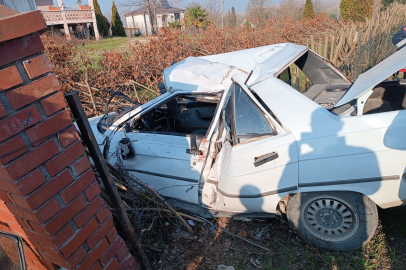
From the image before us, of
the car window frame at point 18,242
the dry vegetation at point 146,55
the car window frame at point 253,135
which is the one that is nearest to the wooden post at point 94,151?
the car window frame at point 18,242

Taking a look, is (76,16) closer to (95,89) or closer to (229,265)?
(95,89)

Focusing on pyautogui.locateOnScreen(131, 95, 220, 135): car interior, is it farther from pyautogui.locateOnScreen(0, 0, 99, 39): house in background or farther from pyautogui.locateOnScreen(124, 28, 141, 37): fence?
pyautogui.locateOnScreen(124, 28, 141, 37): fence

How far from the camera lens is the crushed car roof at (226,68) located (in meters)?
3.20

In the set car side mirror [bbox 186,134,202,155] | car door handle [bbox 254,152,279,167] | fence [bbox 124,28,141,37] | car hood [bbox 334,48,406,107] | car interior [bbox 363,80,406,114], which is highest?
car hood [bbox 334,48,406,107]

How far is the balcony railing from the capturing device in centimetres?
2206

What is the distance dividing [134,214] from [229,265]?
40.9 inches

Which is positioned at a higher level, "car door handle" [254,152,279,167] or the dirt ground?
"car door handle" [254,152,279,167]

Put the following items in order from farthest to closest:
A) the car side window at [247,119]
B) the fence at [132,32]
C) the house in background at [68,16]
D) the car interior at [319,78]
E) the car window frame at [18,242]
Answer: the fence at [132,32] < the house in background at [68,16] < the car interior at [319,78] < the car side window at [247,119] < the car window frame at [18,242]

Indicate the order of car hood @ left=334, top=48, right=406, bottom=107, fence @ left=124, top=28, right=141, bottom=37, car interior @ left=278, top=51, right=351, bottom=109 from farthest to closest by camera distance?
fence @ left=124, top=28, right=141, bottom=37
car interior @ left=278, top=51, right=351, bottom=109
car hood @ left=334, top=48, right=406, bottom=107

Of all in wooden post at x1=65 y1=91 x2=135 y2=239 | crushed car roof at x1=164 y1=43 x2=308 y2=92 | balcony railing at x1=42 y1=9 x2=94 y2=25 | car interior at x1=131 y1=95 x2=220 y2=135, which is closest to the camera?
wooden post at x1=65 y1=91 x2=135 y2=239

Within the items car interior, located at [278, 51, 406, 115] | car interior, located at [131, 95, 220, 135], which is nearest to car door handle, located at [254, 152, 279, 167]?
car interior, located at [278, 51, 406, 115]

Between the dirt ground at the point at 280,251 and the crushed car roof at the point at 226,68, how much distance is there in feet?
5.54

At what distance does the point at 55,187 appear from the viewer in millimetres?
1413

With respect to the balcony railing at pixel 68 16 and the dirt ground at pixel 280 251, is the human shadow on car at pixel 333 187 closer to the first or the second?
the dirt ground at pixel 280 251
